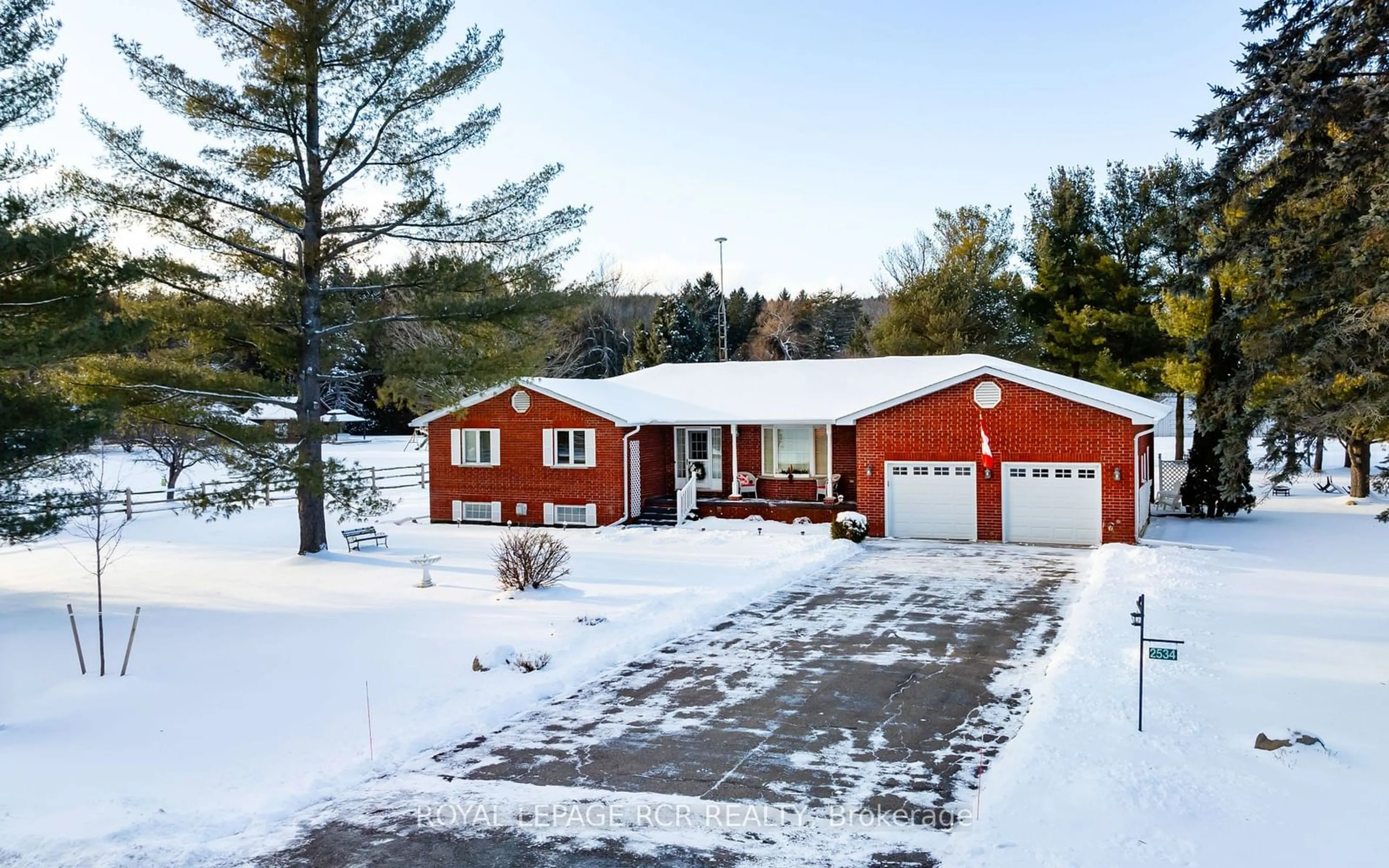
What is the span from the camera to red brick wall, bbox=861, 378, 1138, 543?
1995 cm

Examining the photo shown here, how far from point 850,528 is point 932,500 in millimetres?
2243

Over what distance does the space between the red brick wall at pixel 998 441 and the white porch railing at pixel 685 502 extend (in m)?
4.36

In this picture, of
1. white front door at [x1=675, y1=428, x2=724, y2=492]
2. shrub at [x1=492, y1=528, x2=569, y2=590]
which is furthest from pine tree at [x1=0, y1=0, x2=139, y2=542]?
white front door at [x1=675, y1=428, x2=724, y2=492]

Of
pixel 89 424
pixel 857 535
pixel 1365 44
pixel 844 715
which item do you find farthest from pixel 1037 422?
pixel 89 424

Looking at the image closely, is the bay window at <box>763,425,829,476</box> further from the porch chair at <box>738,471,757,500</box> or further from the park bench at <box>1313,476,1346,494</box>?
the park bench at <box>1313,476,1346,494</box>

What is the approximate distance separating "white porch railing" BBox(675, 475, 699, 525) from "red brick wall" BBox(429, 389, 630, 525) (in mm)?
1412

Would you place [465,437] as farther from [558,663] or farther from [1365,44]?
[1365,44]

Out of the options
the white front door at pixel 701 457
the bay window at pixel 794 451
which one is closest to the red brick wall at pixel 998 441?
the bay window at pixel 794 451

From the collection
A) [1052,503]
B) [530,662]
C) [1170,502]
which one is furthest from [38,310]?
[1170,502]

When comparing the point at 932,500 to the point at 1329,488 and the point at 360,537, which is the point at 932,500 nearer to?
the point at 360,537

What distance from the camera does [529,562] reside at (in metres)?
14.8

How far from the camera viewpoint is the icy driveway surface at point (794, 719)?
7172 mm

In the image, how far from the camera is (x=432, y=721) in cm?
880

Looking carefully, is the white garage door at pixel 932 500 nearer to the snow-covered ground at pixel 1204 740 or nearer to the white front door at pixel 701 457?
the white front door at pixel 701 457
